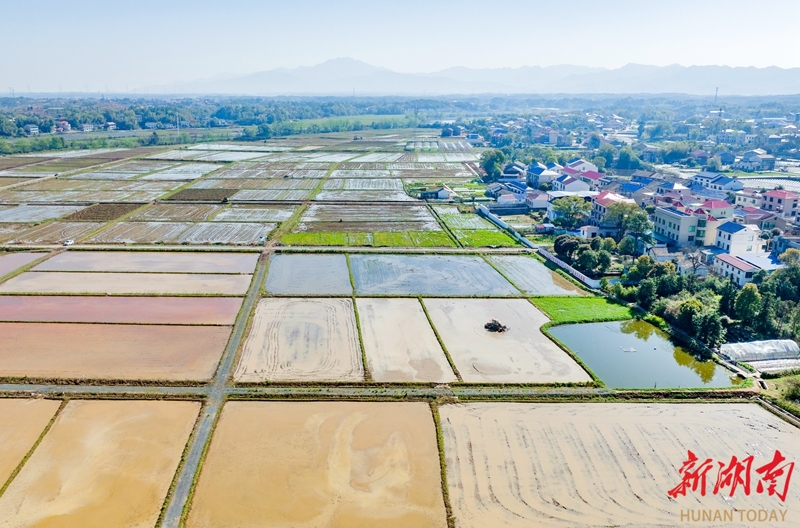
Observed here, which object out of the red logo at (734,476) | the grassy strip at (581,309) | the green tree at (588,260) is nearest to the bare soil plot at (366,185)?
the green tree at (588,260)

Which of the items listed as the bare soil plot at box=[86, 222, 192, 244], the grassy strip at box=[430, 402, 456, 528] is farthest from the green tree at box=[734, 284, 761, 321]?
the bare soil plot at box=[86, 222, 192, 244]

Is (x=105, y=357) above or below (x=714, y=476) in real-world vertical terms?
above

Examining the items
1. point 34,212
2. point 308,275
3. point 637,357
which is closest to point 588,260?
point 637,357

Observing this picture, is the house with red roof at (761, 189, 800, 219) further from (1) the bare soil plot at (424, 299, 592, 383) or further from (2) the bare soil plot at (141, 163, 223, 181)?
(2) the bare soil plot at (141, 163, 223, 181)

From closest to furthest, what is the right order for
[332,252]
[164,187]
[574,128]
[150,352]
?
[150,352], [332,252], [164,187], [574,128]

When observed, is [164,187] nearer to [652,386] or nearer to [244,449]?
[244,449]

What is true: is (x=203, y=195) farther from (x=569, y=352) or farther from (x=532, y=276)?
(x=569, y=352)

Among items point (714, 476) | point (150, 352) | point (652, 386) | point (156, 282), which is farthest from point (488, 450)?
point (156, 282)
